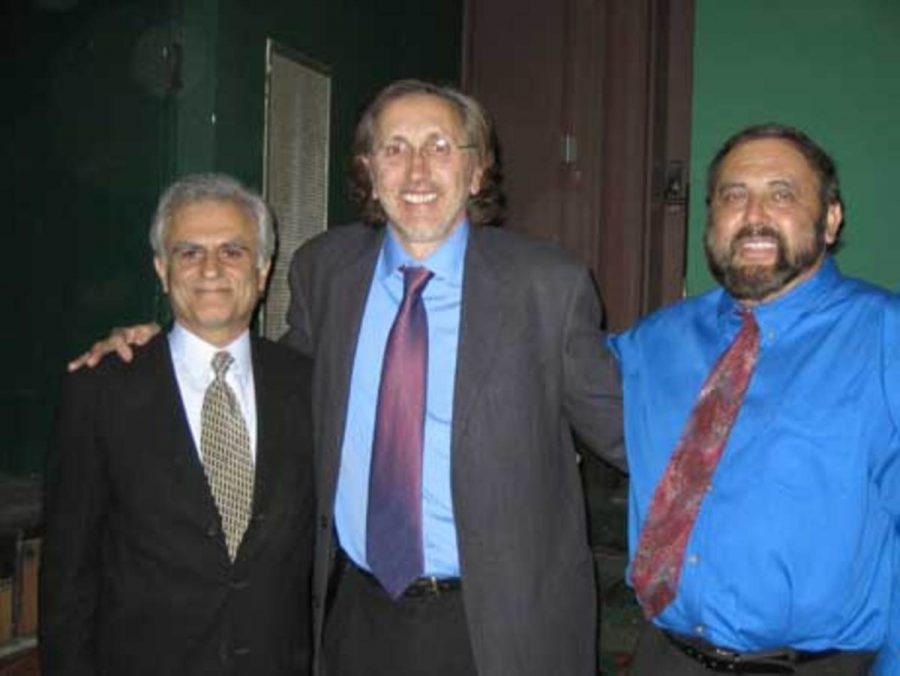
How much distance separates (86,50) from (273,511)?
2.06m

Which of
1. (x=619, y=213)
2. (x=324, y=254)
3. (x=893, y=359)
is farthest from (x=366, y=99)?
(x=893, y=359)

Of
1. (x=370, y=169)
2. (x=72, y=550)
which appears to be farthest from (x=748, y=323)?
(x=72, y=550)

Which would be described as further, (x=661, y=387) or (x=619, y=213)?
(x=619, y=213)

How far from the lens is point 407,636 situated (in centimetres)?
218

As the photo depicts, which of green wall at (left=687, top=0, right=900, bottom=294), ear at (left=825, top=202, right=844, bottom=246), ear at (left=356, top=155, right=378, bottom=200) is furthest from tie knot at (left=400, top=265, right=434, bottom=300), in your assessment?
green wall at (left=687, top=0, right=900, bottom=294)

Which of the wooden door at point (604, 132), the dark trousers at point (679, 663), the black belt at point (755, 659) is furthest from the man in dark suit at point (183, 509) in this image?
the wooden door at point (604, 132)

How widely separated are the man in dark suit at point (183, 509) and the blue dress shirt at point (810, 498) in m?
0.88

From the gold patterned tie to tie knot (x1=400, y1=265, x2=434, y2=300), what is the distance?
1.56ft

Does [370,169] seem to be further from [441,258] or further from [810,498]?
[810,498]

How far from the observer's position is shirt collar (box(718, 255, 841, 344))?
207 cm

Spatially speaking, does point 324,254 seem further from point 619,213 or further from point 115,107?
point 619,213

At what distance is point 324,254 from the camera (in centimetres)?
262

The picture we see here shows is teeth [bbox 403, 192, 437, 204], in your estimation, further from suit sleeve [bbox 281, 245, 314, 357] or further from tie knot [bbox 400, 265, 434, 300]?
suit sleeve [bbox 281, 245, 314, 357]

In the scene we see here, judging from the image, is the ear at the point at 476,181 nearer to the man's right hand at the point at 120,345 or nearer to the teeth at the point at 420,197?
the teeth at the point at 420,197
